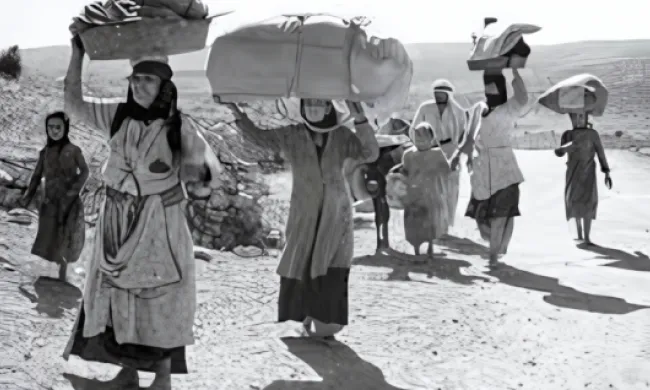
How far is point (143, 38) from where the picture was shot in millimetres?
4547

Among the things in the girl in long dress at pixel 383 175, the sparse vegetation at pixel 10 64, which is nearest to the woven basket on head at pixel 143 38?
the girl in long dress at pixel 383 175

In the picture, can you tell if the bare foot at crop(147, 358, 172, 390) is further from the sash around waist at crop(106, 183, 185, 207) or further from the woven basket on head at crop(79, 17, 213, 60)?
the woven basket on head at crop(79, 17, 213, 60)

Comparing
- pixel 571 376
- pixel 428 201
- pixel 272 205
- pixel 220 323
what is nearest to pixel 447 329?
pixel 571 376

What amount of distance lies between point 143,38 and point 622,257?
26.6 feet

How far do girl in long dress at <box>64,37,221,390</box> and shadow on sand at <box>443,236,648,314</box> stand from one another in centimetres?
465

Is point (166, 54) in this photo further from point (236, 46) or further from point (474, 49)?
point (474, 49)

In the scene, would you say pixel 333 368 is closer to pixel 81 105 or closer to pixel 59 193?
pixel 81 105

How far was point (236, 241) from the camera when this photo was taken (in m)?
11.6

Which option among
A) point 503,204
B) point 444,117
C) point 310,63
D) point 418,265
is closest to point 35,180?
point 310,63

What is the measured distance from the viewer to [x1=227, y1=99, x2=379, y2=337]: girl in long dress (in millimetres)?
5945

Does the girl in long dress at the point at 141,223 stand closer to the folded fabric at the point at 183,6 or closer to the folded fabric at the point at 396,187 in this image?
the folded fabric at the point at 183,6

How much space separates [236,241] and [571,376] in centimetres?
659

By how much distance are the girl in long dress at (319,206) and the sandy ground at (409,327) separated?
16.9 inches

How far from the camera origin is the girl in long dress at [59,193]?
24.6 ft
